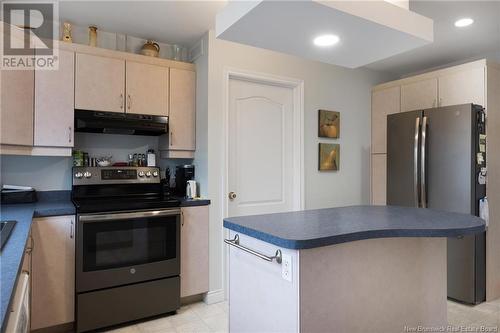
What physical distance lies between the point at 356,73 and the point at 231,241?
9.55 ft

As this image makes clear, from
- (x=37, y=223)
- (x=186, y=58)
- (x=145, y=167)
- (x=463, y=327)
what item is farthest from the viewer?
(x=186, y=58)

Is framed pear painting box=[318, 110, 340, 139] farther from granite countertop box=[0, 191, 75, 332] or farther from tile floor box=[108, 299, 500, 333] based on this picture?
granite countertop box=[0, 191, 75, 332]

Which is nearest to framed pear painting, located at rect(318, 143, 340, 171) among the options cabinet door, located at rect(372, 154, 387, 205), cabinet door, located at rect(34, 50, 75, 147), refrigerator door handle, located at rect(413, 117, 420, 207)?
cabinet door, located at rect(372, 154, 387, 205)

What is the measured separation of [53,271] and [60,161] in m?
0.97

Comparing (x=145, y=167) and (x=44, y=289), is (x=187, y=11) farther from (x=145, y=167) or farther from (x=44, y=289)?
(x=44, y=289)

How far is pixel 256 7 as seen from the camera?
4.36 feet

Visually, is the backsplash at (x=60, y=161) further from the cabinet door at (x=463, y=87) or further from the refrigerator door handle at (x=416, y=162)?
the cabinet door at (x=463, y=87)

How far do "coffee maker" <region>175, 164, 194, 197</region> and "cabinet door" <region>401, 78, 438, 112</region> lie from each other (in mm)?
2355

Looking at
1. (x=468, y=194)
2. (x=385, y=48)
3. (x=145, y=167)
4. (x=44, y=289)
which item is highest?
(x=385, y=48)

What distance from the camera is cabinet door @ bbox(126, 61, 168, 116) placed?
278cm

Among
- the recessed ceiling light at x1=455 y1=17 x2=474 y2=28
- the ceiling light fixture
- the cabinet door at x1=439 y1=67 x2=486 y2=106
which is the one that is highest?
the recessed ceiling light at x1=455 y1=17 x2=474 y2=28

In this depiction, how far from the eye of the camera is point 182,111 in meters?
3.00

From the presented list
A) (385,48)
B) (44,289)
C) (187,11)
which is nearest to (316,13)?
(385,48)

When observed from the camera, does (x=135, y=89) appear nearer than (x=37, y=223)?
No
